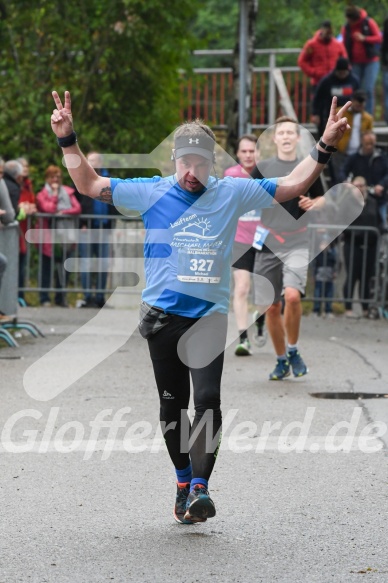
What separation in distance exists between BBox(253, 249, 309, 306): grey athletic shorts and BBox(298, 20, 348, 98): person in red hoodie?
9.75 meters

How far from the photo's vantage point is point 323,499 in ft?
22.0

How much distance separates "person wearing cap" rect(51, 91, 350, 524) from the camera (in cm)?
614

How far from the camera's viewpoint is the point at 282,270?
35.9ft

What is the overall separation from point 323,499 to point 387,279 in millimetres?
11094

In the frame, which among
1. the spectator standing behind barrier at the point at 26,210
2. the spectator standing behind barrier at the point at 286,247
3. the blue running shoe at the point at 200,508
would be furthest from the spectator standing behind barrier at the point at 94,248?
the blue running shoe at the point at 200,508

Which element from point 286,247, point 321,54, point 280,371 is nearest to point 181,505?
point 286,247

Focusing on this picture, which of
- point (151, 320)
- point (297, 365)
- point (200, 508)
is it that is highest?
point (151, 320)

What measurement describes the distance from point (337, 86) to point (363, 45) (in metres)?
1.21

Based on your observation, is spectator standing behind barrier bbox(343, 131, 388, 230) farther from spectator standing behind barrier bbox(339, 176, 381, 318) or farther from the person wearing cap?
the person wearing cap

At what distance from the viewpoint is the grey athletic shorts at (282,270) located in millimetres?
10797

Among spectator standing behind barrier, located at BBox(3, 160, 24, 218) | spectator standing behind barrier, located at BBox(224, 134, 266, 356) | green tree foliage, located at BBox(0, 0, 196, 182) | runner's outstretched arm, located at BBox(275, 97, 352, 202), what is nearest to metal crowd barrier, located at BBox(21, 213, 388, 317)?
spectator standing behind barrier, located at BBox(3, 160, 24, 218)

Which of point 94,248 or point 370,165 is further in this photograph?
point 370,165

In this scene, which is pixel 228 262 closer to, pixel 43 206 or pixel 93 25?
pixel 43 206

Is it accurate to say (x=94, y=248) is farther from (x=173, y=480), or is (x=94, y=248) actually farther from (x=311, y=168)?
(x=311, y=168)
